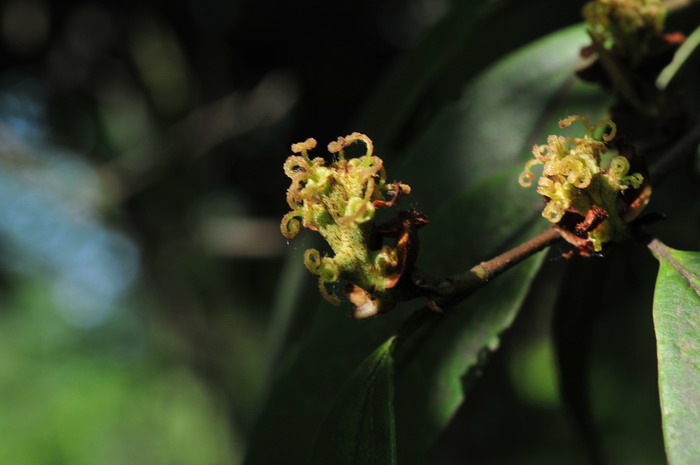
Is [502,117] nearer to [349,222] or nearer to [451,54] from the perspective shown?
[451,54]

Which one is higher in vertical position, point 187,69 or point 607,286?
point 607,286

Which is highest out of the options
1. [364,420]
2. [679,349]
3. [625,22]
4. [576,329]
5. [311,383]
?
[625,22]

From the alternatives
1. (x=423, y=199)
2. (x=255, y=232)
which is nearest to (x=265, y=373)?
(x=423, y=199)

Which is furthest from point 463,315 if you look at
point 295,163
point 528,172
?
point 295,163

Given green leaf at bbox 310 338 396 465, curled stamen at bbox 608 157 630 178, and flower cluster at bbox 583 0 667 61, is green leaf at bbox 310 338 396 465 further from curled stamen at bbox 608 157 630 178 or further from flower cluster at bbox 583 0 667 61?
flower cluster at bbox 583 0 667 61

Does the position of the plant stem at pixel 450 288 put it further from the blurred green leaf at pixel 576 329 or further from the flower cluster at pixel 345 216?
the blurred green leaf at pixel 576 329

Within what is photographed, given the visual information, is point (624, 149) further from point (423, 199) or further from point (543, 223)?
point (423, 199)
